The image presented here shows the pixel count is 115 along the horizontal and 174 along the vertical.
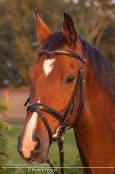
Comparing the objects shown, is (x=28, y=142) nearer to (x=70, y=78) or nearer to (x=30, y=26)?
(x=70, y=78)

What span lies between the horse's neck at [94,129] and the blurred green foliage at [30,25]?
3655 centimetres

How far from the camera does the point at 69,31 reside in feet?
11.6

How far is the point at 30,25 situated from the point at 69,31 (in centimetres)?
4017

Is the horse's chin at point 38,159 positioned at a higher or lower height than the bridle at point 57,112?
lower

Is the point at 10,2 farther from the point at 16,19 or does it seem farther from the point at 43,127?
the point at 43,127

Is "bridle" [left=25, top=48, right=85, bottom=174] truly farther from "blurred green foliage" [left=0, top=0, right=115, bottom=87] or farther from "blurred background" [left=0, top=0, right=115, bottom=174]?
"blurred green foliage" [left=0, top=0, right=115, bottom=87]

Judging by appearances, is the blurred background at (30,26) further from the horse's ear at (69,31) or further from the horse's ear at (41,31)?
the horse's ear at (69,31)

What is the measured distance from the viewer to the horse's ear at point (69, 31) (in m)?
3.45

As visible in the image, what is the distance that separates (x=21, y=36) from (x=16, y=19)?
196 centimetres

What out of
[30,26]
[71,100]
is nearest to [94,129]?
[71,100]

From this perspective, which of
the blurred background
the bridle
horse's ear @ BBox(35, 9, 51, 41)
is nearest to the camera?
the bridle

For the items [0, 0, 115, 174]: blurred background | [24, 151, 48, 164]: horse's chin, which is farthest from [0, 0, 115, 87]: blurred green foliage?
[24, 151, 48, 164]: horse's chin

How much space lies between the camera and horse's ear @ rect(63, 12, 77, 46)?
3445 mm

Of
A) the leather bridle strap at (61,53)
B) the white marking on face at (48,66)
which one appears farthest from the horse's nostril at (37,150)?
the leather bridle strap at (61,53)
